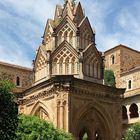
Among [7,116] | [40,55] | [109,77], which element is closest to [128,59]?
[109,77]

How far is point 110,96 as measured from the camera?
106 ft

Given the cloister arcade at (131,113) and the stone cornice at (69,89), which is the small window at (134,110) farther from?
the stone cornice at (69,89)

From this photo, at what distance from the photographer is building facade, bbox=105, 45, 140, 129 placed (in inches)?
1924

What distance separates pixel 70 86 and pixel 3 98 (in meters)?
9.58

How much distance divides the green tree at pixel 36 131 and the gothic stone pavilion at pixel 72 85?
3.85 metres

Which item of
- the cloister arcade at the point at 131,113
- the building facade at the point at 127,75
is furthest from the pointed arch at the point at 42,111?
the cloister arcade at the point at 131,113

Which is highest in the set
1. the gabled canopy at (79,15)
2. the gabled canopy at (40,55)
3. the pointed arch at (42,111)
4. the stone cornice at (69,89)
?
the gabled canopy at (79,15)

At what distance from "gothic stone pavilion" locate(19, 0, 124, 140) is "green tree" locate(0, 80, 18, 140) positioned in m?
8.82

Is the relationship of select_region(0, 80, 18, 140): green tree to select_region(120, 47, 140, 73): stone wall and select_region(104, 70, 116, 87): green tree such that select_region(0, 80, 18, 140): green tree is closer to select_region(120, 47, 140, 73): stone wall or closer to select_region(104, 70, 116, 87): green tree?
select_region(104, 70, 116, 87): green tree

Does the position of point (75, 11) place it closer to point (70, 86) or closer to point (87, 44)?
point (87, 44)

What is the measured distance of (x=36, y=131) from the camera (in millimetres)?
24453

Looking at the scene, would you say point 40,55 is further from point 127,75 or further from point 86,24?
point 127,75

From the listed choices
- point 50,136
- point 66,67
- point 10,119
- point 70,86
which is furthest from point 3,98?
point 66,67

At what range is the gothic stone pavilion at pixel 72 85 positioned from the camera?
97.3 feet
